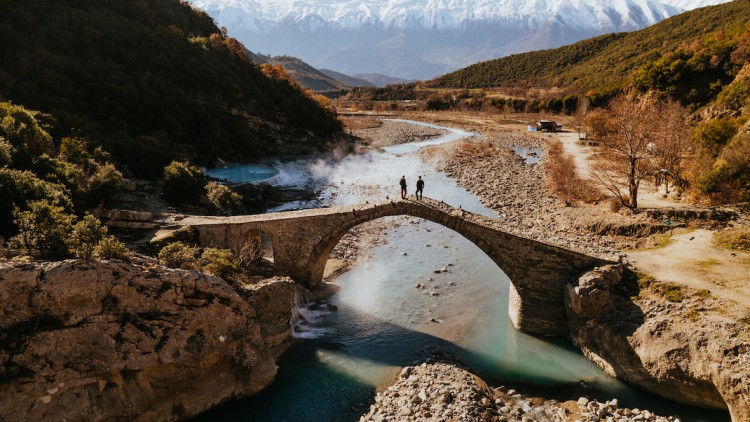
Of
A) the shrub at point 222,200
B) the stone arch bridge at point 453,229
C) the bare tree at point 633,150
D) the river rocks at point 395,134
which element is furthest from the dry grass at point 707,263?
the river rocks at point 395,134

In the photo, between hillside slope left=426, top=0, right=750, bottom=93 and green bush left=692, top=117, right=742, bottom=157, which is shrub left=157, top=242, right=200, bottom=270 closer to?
green bush left=692, top=117, right=742, bottom=157

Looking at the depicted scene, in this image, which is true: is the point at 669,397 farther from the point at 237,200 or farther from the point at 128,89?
the point at 128,89

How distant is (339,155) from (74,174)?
1630 inches

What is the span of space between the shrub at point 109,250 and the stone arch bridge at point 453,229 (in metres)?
5.98

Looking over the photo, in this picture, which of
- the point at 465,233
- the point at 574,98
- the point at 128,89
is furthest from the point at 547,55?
the point at 465,233

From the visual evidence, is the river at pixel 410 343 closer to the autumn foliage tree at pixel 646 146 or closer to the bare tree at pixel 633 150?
the bare tree at pixel 633 150

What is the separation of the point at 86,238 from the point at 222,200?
14.5 m

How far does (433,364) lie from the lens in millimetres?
16203

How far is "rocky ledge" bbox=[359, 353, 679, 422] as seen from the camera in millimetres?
13320

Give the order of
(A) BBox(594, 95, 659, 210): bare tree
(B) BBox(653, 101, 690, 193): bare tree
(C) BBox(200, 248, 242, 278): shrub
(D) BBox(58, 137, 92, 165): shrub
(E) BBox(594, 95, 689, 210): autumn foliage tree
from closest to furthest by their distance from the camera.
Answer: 1. (C) BBox(200, 248, 242, 278): shrub
2. (D) BBox(58, 137, 92, 165): shrub
3. (A) BBox(594, 95, 659, 210): bare tree
4. (E) BBox(594, 95, 689, 210): autumn foliage tree
5. (B) BBox(653, 101, 690, 193): bare tree

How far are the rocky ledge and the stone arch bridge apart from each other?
173 inches

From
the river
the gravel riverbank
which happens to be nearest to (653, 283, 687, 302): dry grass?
the gravel riverbank

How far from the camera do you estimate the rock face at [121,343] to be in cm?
1134

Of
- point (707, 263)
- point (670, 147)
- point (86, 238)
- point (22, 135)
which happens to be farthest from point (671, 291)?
point (22, 135)
